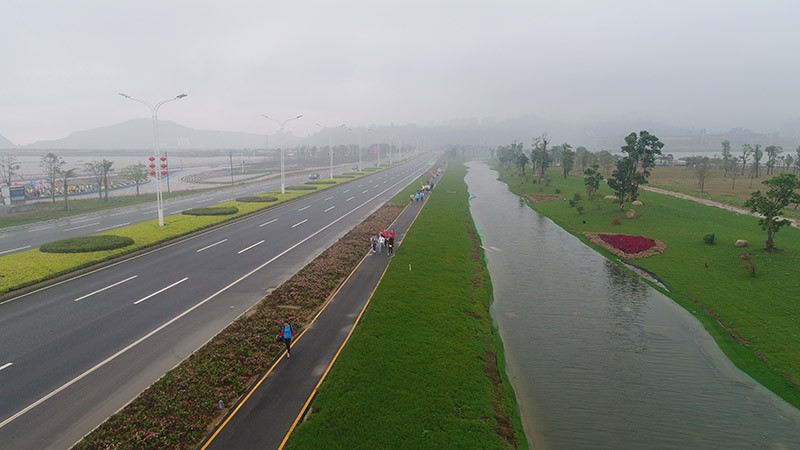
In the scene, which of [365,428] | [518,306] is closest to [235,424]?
A: [365,428]

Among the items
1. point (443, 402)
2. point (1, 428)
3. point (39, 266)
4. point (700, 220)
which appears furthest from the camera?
point (700, 220)

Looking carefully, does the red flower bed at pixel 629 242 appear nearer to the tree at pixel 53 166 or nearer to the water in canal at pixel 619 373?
the water in canal at pixel 619 373

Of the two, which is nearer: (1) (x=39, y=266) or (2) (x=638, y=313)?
(2) (x=638, y=313)

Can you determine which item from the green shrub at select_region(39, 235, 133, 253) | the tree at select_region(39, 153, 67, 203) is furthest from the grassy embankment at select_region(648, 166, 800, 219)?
the tree at select_region(39, 153, 67, 203)

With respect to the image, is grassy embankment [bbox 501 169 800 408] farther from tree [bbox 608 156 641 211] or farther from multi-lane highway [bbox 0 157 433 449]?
multi-lane highway [bbox 0 157 433 449]

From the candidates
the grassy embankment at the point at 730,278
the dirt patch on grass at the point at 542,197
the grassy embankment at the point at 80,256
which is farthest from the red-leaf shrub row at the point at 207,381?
the dirt patch on grass at the point at 542,197

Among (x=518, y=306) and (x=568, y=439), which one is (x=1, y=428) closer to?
(x=568, y=439)

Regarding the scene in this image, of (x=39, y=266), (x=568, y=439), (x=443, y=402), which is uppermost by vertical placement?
(x=39, y=266)
